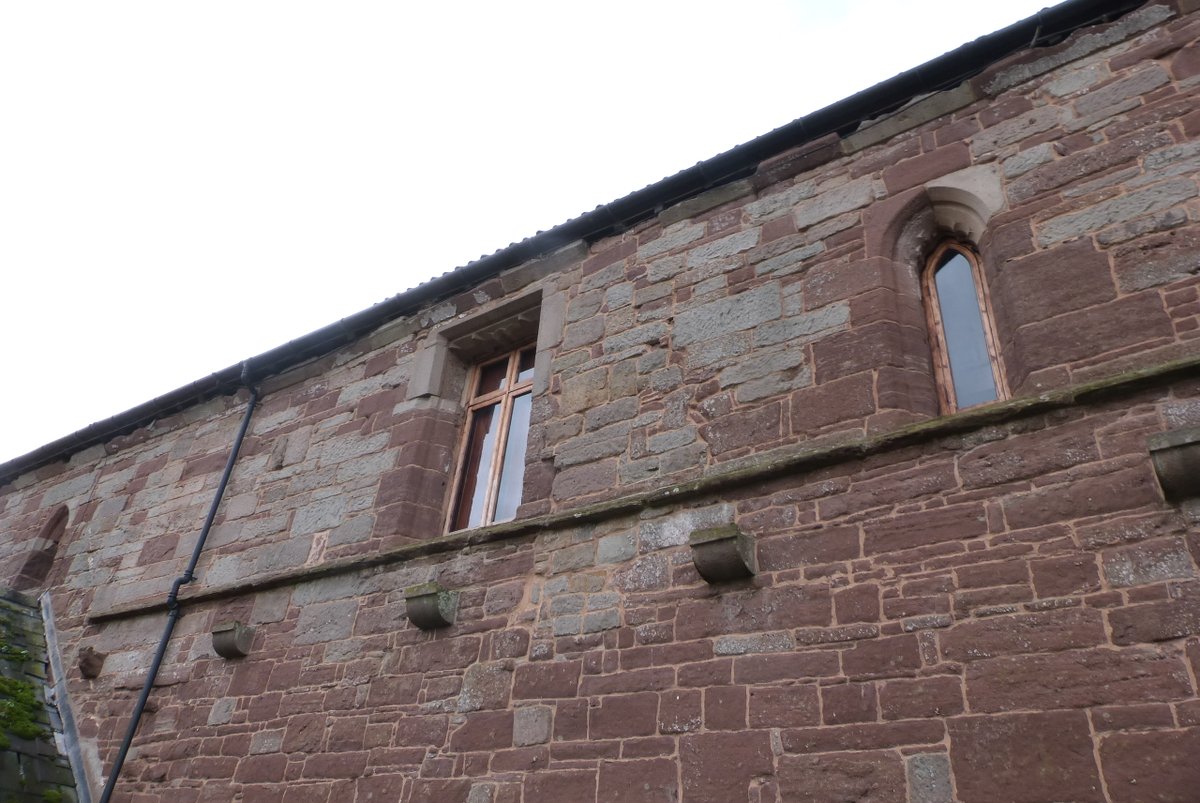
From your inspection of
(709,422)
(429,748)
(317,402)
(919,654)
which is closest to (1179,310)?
(919,654)

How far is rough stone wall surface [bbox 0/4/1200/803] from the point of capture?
335 cm

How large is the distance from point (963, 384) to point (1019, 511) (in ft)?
3.29

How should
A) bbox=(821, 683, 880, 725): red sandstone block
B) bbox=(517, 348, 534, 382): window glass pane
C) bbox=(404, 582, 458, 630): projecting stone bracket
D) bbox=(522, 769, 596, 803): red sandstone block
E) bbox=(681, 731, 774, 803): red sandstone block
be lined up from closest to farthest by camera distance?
bbox=(821, 683, 880, 725): red sandstone block, bbox=(681, 731, 774, 803): red sandstone block, bbox=(522, 769, 596, 803): red sandstone block, bbox=(404, 582, 458, 630): projecting stone bracket, bbox=(517, 348, 534, 382): window glass pane

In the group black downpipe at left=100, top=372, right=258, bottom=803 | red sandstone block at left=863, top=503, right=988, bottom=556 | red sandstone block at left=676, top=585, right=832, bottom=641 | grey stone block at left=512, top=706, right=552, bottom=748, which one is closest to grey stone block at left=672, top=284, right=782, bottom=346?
red sandstone block at left=863, top=503, right=988, bottom=556

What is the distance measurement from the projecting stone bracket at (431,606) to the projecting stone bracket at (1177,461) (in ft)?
11.8

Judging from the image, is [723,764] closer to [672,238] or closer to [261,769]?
[261,769]

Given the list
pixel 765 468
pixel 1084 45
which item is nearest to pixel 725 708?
pixel 765 468

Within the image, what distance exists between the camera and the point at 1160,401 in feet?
11.6

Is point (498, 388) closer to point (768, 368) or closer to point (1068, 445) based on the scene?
point (768, 368)

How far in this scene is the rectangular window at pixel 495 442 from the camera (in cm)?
605

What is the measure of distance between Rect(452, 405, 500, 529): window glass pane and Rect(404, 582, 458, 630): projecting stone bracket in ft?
3.11

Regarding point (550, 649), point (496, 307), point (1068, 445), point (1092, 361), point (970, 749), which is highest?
point (496, 307)

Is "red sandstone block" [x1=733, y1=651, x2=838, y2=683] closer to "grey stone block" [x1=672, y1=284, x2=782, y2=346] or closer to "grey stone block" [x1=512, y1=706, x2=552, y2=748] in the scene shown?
"grey stone block" [x1=512, y1=706, x2=552, y2=748]

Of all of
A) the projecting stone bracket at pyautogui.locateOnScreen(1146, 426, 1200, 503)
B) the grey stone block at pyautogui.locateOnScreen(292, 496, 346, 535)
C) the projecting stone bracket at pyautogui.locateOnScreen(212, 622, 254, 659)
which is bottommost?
the projecting stone bracket at pyautogui.locateOnScreen(1146, 426, 1200, 503)
